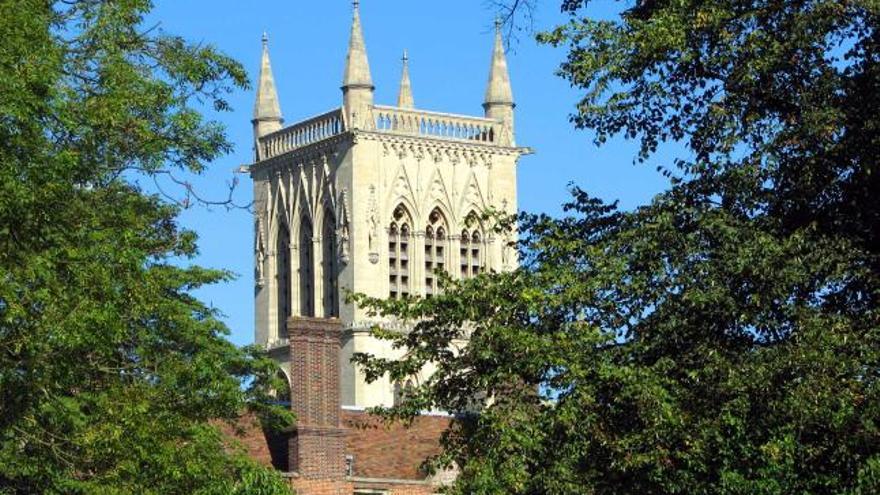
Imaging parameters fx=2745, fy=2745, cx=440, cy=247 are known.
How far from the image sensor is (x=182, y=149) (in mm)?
33219

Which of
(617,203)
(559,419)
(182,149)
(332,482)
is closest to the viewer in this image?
(559,419)

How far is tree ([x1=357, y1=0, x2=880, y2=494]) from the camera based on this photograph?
2797 cm

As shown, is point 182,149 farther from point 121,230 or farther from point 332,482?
point 332,482

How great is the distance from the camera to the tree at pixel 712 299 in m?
28.0

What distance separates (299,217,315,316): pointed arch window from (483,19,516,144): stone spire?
28.8 feet

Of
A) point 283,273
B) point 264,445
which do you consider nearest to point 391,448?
point 264,445

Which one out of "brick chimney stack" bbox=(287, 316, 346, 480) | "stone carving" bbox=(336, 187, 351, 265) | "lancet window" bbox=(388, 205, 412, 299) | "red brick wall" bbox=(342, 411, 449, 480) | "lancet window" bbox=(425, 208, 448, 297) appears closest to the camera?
"brick chimney stack" bbox=(287, 316, 346, 480)

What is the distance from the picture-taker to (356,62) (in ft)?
355

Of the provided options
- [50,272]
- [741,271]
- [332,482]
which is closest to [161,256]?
[332,482]

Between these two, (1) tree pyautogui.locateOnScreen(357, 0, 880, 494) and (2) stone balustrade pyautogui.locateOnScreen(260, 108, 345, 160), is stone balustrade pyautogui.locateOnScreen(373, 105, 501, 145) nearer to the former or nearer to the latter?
(2) stone balustrade pyautogui.locateOnScreen(260, 108, 345, 160)

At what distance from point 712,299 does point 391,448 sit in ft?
103

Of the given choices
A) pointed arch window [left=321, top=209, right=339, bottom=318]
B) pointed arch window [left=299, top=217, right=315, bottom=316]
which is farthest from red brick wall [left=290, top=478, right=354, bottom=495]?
pointed arch window [left=299, top=217, right=315, bottom=316]

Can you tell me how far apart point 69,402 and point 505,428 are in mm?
6232

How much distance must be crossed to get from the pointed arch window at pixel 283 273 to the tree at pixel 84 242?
72347mm
